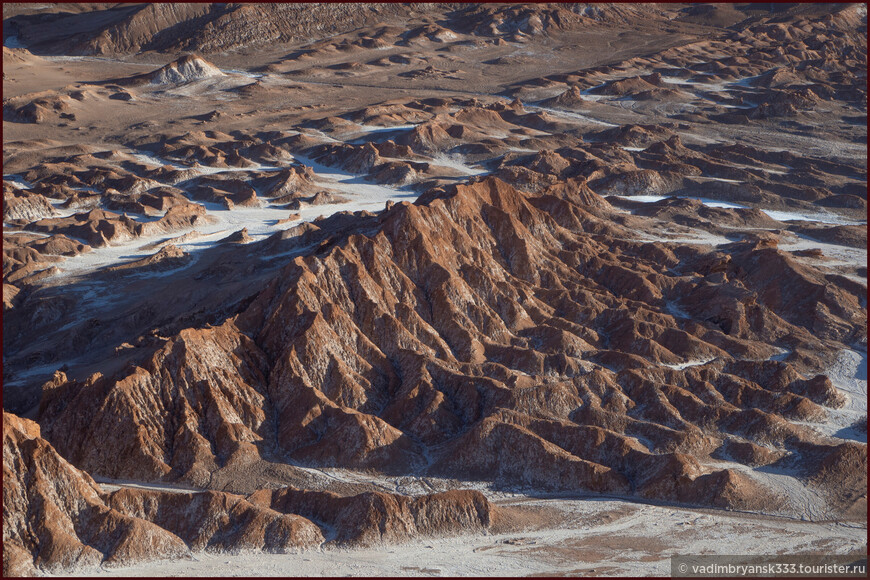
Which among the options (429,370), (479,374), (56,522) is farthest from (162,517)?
(479,374)

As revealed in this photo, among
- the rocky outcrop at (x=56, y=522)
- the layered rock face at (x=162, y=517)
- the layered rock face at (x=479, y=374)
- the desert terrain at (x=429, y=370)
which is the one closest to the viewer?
the rocky outcrop at (x=56, y=522)

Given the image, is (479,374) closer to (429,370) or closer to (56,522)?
(429,370)

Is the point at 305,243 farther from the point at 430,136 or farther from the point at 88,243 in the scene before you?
the point at 430,136

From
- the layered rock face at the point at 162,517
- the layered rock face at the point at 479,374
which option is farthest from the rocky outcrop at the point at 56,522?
the layered rock face at the point at 479,374

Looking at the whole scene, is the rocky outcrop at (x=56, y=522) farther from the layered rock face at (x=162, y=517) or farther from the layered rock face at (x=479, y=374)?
the layered rock face at (x=479, y=374)

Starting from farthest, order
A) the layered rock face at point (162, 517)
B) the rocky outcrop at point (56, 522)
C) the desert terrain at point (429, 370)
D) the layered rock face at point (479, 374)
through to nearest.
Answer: the layered rock face at point (479, 374) < the desert terrain at point (429, 370) < the layered rock face at point (162, 517) < the rocky outcrop at point (56, 522)

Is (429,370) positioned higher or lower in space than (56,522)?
lower

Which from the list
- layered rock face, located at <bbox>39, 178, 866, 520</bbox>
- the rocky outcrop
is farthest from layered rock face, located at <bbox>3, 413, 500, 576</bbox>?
layered rock face, located at <bbox>39, 178, 866, 520</bbox>

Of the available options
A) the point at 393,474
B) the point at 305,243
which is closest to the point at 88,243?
the point at 305,243

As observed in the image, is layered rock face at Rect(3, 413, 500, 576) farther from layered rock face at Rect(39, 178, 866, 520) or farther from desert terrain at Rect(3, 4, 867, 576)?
layered rock face at Rect(39, 178, 866, 520)
